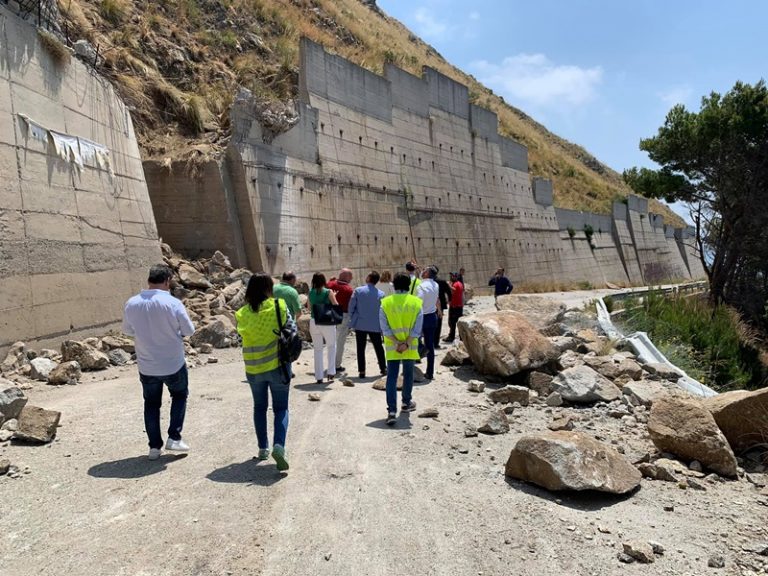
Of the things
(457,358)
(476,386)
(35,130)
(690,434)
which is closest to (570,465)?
(690,434)

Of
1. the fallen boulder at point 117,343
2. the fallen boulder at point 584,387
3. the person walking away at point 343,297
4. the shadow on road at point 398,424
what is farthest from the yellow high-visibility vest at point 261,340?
the fallen boulder at point 117,343

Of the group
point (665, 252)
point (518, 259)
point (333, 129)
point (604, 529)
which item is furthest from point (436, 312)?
point (665, 252)

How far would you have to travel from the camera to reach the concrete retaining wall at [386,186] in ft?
49.6

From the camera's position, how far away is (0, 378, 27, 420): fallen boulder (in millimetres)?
5535

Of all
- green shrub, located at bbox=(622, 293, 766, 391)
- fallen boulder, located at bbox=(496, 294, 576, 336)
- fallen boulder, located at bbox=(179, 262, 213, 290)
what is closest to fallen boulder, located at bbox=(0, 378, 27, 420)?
fallen boulder, located at bbox=(179, 262, 213, 290)

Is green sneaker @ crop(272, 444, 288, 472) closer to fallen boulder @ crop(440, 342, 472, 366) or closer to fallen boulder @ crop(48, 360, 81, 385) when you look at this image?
fallen boulder @ crop(48, 360, 81, 385)

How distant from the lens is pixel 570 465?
440 centimetres

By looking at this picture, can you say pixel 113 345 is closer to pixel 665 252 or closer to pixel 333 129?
pixel 333 129

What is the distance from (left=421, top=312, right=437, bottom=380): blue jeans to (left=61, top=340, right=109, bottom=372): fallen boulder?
4917 mm

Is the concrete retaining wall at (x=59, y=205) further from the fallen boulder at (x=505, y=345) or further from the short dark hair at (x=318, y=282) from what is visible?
the fallen boulder at (x=505, y=345)

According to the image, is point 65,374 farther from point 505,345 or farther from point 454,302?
point 454,302

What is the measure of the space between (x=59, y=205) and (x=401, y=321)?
20.8ft

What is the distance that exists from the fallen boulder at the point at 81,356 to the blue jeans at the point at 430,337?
16.1ft

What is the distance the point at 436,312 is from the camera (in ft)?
29.3
